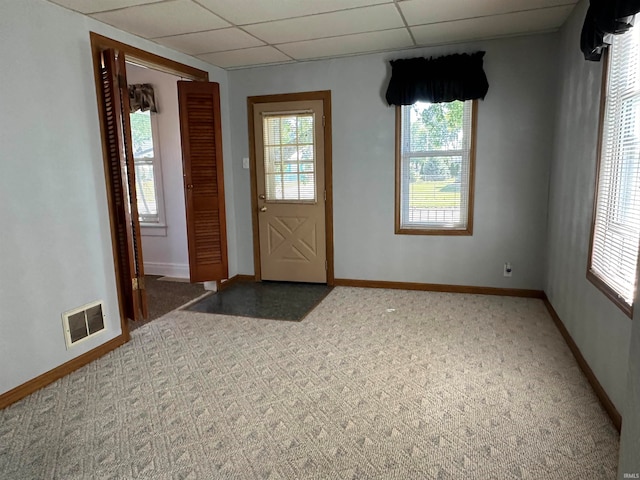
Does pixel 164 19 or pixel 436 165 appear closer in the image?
pixel 164 19

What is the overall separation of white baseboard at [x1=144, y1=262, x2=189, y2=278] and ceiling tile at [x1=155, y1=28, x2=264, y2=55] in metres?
2.58

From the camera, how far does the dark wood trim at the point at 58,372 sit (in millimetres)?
2375

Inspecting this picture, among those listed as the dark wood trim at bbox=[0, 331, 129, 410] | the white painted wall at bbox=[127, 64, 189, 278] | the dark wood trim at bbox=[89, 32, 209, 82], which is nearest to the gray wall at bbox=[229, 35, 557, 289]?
the dark wood trim at bbox=[89, 32, 209, 82]

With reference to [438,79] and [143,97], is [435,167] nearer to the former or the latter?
[438,79]

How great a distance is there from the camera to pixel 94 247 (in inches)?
117

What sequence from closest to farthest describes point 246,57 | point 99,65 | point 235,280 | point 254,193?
point 99,65, point 246,57, point 254,193, point 235,280

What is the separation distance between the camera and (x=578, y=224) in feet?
9.37

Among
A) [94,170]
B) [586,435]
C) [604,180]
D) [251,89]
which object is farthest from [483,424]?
[251,89]

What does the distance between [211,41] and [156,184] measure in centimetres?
216

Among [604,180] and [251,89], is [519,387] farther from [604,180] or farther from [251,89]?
[251,89]

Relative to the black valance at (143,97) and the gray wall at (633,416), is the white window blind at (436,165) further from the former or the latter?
the gray wall at (633,416)

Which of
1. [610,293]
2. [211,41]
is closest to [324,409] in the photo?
[610,293]

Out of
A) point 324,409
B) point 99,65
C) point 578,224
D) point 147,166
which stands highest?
point 99,65

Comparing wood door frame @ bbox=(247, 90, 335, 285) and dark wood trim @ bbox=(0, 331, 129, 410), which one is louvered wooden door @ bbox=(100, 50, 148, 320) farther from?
wood door frame @ bbox=(247, 90, 335, 285)
